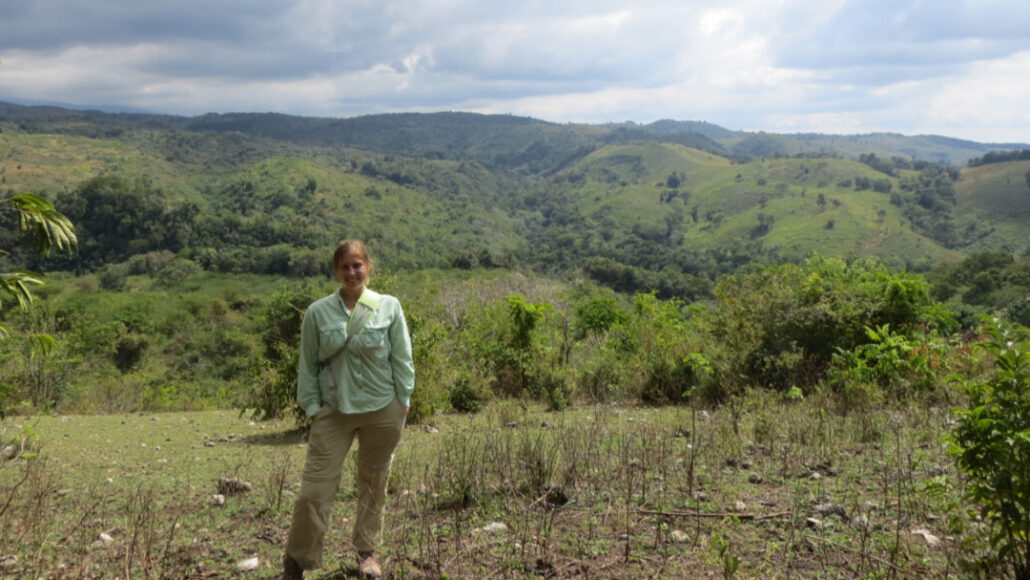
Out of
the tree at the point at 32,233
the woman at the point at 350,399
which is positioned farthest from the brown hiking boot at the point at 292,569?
the tree at the point at 32,233

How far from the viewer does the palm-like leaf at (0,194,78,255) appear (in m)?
2.82

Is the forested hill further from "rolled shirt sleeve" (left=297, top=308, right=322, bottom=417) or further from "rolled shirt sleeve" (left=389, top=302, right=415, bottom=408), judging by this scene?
"rolled shirt sleeve" (left=297, top=308, right=322, bottom=417)

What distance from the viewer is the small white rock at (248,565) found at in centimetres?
327

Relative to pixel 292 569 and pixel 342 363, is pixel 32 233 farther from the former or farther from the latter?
pixel 292 569

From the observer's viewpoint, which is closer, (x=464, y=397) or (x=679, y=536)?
(x=679, y=536)

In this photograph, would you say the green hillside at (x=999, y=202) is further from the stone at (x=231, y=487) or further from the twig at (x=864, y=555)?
the stone at (x=231, y=487)

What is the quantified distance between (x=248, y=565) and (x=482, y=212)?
156868 millimetres

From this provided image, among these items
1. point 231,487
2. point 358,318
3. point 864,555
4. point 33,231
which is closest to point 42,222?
point 33,231

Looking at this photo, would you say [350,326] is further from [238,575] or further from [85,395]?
[85,395]

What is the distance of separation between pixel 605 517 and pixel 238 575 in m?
2.10

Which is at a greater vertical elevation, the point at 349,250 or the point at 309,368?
the point at 349,250

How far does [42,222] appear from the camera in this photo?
2.91 metres

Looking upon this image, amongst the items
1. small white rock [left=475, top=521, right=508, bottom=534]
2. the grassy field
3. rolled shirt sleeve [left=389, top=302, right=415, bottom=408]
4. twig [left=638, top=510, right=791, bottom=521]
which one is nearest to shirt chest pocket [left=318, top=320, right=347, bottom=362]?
rolled shirt sleeve [left=389, top=302, right=415, bottom=408]

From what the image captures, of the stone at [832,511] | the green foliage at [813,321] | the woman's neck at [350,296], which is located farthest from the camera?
the green foliage at [813,321]
